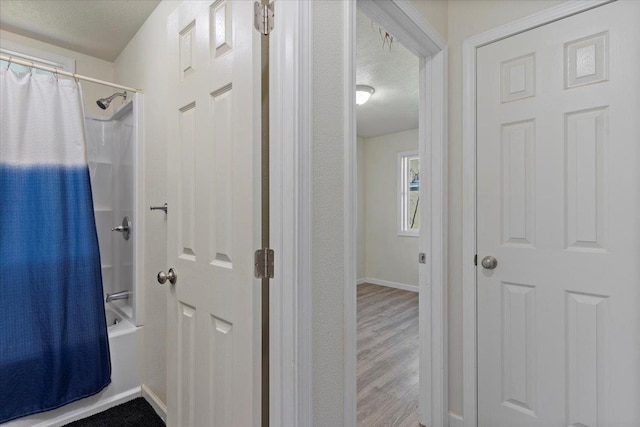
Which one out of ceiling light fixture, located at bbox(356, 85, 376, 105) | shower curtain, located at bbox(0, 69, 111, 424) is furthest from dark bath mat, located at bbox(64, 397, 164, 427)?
ceiling light fixture, located at bbox(356, 85, 376, 105)

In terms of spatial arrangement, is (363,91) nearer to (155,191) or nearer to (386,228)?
(155,191)

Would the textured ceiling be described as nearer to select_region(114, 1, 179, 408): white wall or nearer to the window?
select_region(114, 1, 179, 408): white wall

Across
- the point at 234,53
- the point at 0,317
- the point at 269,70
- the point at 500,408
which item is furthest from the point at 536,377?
the point at 0,317

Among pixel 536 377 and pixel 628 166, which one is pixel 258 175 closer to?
pixel 628 166

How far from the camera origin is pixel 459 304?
1720mm

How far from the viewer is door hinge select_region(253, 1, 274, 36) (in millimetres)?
1006

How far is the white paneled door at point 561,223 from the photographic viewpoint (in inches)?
50.3

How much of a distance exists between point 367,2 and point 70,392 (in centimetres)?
246

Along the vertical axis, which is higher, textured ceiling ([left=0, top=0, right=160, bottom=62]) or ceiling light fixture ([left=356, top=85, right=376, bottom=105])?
textured ceiling ([left=0, top=0, right=160, bottom=62])

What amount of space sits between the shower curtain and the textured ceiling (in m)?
0.56

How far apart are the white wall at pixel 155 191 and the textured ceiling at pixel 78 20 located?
0.45 ft

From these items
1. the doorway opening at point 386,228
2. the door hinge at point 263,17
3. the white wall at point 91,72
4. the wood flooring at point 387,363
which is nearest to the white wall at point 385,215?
the doorway opening at point 386,228

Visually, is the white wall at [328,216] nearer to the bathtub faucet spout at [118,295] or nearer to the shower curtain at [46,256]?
the shower curtain at [46,256]

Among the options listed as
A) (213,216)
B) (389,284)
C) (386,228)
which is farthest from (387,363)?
(386,228)
